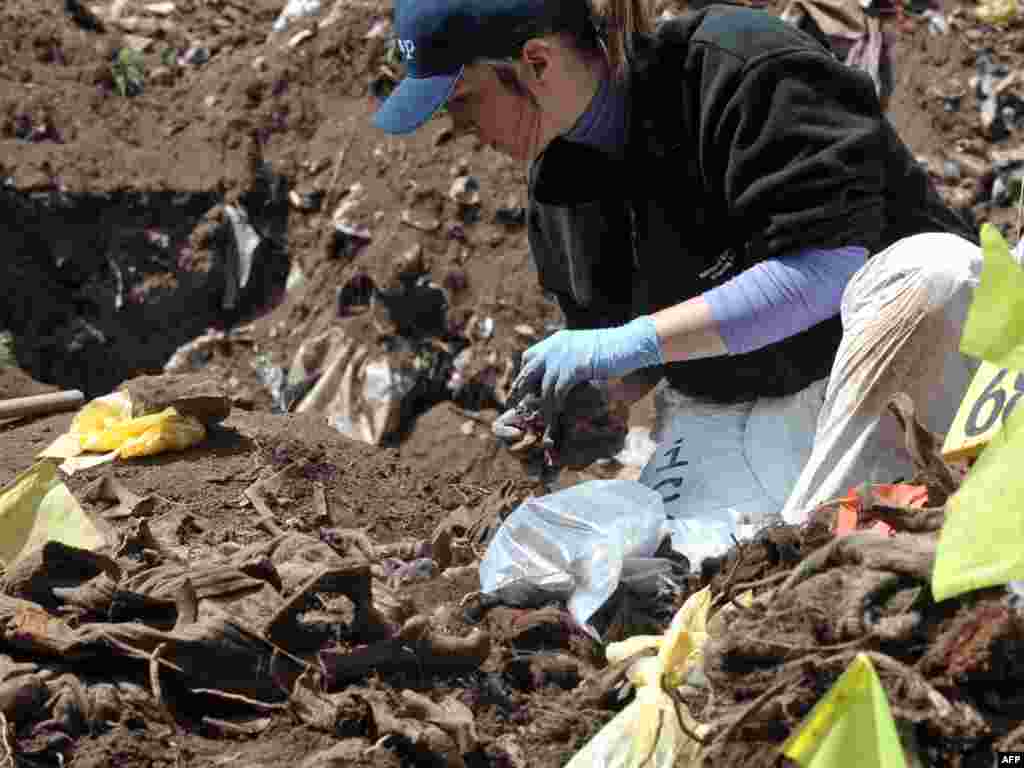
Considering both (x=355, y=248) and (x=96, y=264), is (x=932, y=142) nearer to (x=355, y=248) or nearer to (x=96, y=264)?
(x=355, y=248)

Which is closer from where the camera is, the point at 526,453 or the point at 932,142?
the point at 526,453

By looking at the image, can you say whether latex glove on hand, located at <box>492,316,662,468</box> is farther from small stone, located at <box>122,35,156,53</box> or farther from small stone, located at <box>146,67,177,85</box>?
small stone, located at <box>122,35,156,53</box>

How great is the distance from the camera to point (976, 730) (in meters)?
1.65

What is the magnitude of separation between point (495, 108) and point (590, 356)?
0.51 metres

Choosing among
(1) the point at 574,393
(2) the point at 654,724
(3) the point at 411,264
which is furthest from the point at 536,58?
(3) the point at 411,264

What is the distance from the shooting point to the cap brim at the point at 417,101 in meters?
2.86

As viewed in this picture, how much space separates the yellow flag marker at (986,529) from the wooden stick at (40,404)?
317 cm

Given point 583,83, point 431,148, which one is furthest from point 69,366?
point 583,83

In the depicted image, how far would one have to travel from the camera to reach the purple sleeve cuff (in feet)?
9.52

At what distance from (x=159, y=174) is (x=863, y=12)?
3.18 metres

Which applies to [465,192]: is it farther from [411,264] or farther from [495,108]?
[495,108]

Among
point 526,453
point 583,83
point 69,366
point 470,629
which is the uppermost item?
point 583,83

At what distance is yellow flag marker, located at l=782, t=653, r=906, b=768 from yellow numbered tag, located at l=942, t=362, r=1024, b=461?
662mm

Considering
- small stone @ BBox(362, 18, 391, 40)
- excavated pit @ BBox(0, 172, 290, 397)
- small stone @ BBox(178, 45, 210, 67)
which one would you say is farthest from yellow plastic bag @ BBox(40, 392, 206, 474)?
small stone @ BBox(178, 45, 210, 67)
